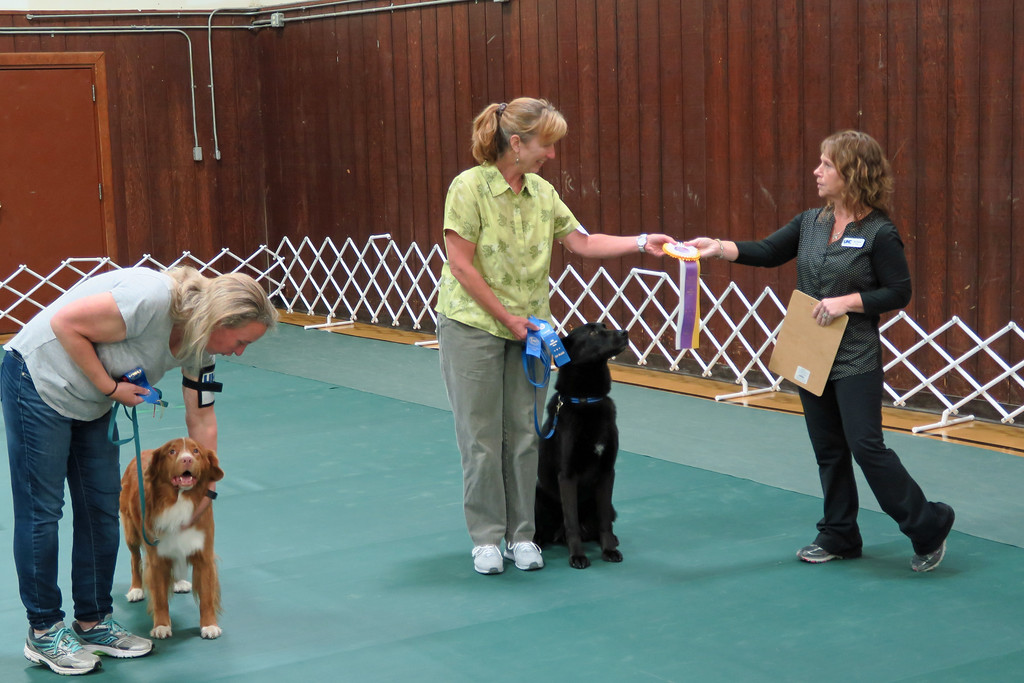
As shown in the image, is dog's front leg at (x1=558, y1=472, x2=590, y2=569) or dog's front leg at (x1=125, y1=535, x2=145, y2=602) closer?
Result: dog's front leg at (x1=125, y1=535, x2=145, y2=602)

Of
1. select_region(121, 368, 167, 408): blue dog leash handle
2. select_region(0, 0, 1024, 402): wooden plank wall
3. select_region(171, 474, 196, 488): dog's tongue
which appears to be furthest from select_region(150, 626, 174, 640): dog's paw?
select_region(0, 0, 1024, 402): wooden plank wall

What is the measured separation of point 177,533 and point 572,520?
4.17ft

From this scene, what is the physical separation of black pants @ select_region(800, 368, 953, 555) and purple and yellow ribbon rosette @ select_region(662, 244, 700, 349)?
491 mm

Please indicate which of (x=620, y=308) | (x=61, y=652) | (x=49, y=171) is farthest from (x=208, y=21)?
(x=61, y=652)

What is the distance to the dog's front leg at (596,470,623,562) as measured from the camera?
374cm

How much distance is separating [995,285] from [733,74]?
1948 mm

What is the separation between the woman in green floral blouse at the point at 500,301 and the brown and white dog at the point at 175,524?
86 centimetres

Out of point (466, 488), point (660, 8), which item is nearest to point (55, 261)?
point (660, 8)

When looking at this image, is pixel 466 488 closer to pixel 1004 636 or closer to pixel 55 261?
pixel 1004 636

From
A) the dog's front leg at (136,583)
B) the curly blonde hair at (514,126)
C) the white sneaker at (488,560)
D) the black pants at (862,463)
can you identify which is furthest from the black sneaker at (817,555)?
the dog's front leg at (136,583)

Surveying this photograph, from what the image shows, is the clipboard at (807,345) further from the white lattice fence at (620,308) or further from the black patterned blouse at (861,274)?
the white lattice fence at (620,308)

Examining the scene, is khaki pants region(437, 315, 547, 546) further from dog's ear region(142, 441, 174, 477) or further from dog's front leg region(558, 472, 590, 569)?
dog's ear region(142, 441, 174, 477)

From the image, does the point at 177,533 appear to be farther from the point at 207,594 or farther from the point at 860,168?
the point at 860,168

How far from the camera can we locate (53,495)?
2881mm
